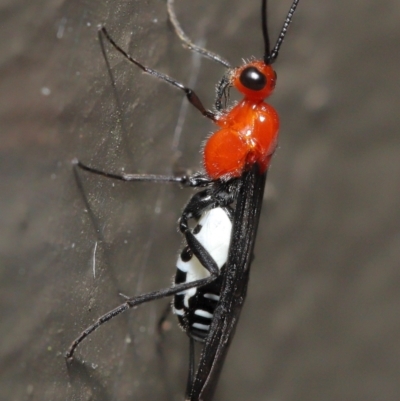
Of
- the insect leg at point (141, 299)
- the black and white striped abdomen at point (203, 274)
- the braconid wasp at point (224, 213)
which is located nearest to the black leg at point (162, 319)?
the braconid wasp at point (224, 213)

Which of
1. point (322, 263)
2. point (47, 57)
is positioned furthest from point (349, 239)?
point (47, 57)

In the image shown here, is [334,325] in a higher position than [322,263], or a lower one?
lower

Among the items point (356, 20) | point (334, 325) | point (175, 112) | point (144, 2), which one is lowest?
point (334, 325)

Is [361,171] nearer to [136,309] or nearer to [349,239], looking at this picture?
[349,239]

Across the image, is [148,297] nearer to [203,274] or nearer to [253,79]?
[203,274]

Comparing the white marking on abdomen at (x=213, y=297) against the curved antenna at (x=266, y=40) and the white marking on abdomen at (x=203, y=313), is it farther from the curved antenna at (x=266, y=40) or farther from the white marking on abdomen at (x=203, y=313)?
the curved antenna at (x=266, y=40)

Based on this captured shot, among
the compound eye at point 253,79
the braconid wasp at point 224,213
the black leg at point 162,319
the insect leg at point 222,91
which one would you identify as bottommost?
the black leg at point 162,319

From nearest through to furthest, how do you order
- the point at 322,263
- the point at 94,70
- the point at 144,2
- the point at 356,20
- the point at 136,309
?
the point at 94,70 < the point at 144,2 < the point at 136,309 < the point at 356,20 < the point at 322,263

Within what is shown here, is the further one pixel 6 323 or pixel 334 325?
pixel 334 325
